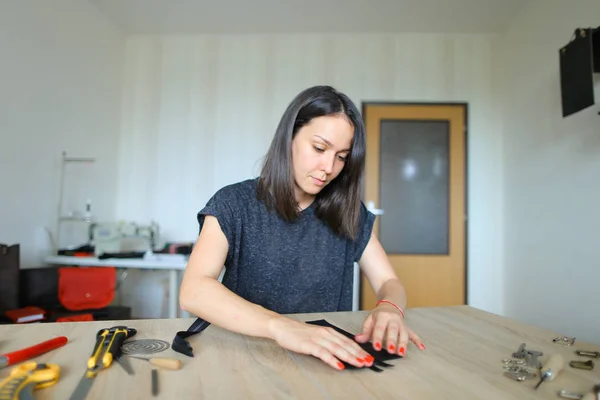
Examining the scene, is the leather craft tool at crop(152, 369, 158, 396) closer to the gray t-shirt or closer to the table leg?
the gray t-shirt

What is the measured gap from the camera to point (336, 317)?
3.29 ft

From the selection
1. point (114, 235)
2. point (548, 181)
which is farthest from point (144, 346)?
point (548, 181)

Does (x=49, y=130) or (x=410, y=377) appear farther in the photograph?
(x=49, y=130)

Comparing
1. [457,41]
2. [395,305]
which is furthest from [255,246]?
[457,41]

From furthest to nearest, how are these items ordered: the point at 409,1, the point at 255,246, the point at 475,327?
the point at 409,1 → the point at 255,246 → the point at 475,327

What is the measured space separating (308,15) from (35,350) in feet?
11.0

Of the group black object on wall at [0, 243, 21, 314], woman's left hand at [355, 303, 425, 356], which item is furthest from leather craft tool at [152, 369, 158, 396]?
black object on wall at [0, 243, 21, 314]

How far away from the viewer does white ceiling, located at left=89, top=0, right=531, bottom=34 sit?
320cm

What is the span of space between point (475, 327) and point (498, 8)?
3189mm

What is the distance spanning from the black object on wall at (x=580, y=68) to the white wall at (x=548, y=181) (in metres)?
0.18

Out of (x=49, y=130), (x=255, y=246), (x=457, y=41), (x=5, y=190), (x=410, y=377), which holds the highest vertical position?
(x=457, y=41)

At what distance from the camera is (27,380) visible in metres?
0.54

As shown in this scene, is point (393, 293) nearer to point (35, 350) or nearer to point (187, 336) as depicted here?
point (187, 336)

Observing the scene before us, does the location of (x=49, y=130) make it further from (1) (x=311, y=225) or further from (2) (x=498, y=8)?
(2) (x=498, y=8)
